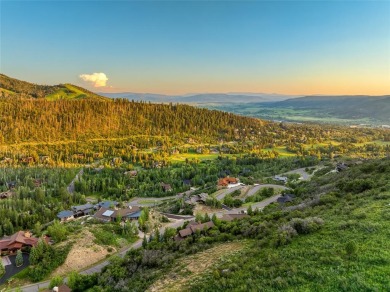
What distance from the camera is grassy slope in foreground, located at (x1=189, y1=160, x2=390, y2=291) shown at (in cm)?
1477

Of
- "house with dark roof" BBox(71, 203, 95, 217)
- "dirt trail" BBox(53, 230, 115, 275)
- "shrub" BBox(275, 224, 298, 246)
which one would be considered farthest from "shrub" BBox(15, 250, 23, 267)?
"shrub" BBox(275, 224, 298, 246)

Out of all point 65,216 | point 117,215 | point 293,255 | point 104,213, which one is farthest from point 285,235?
point 65,216

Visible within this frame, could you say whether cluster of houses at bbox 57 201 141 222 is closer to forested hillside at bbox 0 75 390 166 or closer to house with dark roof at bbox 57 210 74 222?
house with dark roof at bbox 57 210 74 222

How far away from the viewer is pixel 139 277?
79.3 ft

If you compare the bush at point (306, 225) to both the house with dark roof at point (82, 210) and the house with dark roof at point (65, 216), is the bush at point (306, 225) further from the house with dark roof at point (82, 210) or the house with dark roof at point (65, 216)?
the house with dark roof at point (82, 210)

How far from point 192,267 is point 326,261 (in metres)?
9.57

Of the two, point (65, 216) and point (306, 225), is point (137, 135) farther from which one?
point (306, 225)

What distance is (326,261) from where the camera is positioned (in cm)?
1684

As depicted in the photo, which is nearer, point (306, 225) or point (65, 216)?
point (306, 225)

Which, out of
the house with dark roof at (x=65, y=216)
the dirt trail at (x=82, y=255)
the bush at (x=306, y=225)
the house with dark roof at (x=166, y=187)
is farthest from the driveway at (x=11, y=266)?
the house with dark roof at (x=166, y=187)

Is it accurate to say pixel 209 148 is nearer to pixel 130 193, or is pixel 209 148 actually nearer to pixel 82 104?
pixel 130 193

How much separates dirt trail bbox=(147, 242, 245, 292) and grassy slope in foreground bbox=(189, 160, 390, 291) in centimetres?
124

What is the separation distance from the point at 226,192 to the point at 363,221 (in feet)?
156

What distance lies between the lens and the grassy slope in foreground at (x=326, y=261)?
14773 mm
